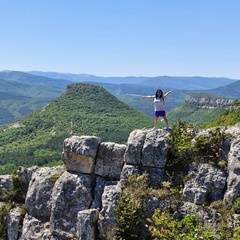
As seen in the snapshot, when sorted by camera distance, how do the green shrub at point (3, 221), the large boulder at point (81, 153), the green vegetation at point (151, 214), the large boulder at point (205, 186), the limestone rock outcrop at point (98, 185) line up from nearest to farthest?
the green vegetation at point (151, 214)
the large boulder at point (205, 186)
the limestone rock outcrop at point (98, 185)
the large boulder at point (81, 153)
the green shrub at point (3, 221)

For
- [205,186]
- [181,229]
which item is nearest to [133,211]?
[181,229]

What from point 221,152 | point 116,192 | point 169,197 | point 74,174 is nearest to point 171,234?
point 169,197

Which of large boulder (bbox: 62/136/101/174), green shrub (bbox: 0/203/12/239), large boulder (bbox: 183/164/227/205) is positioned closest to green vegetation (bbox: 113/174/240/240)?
large boulder (bbox: 183/164/227/205)

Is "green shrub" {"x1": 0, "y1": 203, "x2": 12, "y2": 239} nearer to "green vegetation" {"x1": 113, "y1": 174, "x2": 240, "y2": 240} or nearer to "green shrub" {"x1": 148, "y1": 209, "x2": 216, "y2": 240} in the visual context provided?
"green vegetation" {"x1": 113, "y1": 174, "x2": 240, "y2": 240}

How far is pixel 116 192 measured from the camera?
1761 centimetres

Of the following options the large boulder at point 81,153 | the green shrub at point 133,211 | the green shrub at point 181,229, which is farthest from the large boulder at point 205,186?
the large boulder at point 81,153

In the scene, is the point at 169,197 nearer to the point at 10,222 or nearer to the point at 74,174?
the point at 74,174

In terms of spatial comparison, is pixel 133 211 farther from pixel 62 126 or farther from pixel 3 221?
pixel 62 126

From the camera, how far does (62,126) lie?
464ft

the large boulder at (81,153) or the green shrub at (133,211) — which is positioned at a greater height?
the large boulder at (81,153)

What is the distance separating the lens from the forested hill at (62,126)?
120 meters

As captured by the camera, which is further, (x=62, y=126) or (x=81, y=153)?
(x=62, y=126)

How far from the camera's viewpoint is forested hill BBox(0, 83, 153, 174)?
395 feet

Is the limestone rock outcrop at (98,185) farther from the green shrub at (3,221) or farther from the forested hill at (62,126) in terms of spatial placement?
the forested hill at (62,126)
